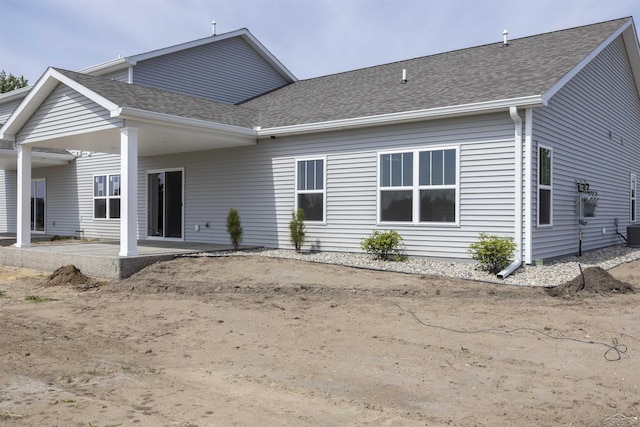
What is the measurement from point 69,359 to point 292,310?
3117 mm

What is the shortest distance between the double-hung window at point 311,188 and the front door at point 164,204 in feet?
14.8

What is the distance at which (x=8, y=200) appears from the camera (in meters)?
22.4

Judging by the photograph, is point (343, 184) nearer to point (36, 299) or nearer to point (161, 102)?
point (161, 102)

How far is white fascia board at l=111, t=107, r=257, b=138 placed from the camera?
1054 centimetres

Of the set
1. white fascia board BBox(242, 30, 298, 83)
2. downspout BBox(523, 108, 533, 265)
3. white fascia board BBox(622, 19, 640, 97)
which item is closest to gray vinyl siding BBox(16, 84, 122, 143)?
downspout BBox(523, 108, 533, 265)

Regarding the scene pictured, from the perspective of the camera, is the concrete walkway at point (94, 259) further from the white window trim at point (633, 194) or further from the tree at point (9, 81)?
the tree at point (9, 81)

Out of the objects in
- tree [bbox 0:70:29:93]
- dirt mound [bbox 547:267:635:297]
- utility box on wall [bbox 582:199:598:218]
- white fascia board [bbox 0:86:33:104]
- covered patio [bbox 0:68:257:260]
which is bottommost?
dirt mound [bbox 547:267:635:297]

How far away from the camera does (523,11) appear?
14953 millimetres

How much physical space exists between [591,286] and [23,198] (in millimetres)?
13221

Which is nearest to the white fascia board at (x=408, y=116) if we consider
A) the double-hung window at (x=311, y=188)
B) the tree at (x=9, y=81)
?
the double-hung window at (x=311, y=188)

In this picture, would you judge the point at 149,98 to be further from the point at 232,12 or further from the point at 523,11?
the point at 523,11

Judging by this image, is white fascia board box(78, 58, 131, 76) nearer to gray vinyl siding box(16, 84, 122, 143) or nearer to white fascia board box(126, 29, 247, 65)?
white fascia board box(126, 29, 247, 65)

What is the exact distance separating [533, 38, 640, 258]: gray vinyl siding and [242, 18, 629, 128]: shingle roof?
67cm

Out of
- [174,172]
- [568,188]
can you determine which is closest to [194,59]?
[174,172]
